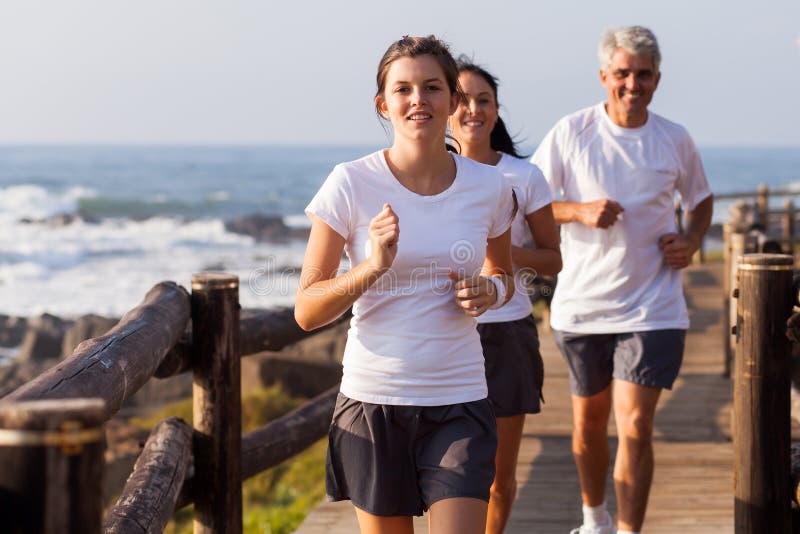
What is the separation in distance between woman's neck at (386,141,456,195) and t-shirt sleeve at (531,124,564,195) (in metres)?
1.74

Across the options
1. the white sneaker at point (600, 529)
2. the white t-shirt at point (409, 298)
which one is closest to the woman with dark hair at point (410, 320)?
the white t-shirt at point (409, 298)

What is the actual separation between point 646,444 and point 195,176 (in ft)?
226

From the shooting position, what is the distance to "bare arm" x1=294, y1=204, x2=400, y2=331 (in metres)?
2.75

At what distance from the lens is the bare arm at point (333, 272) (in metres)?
2.75

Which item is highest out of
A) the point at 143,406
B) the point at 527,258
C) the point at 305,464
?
the point at 527,258

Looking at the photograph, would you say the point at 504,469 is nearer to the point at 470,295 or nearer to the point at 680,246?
the point at 680,246

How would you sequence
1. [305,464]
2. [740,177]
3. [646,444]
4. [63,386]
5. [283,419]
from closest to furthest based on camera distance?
[63,386] → [646,444] → [283,419] → [305,464] → [740,177]

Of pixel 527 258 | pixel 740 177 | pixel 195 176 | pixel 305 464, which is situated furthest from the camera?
pixel 740 177

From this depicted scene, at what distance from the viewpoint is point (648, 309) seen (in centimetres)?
454

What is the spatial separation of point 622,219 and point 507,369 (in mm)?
934

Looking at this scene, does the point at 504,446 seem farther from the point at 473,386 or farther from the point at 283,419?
the point at 283,419

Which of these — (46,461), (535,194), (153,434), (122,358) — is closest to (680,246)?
(535,194)

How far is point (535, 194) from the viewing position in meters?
4.05

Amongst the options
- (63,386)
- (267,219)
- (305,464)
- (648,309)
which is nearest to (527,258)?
(648,309)
